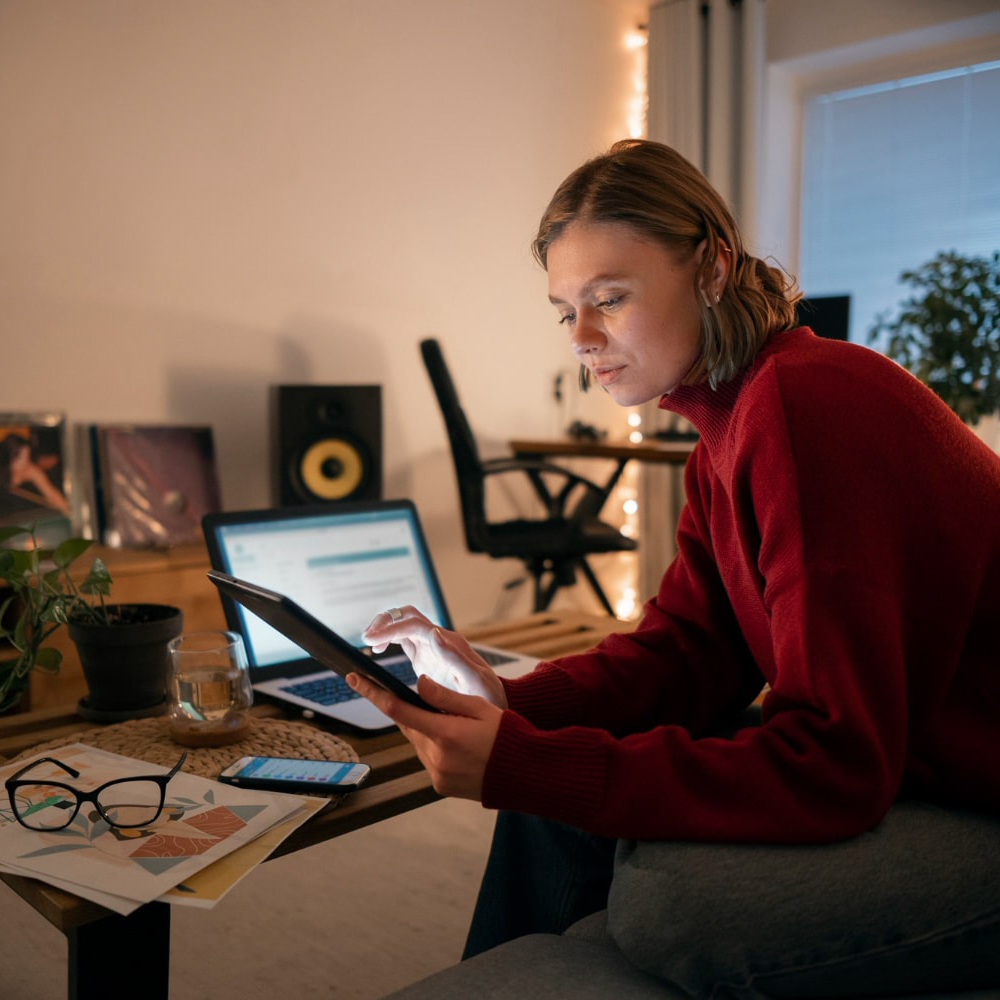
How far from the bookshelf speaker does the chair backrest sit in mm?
209

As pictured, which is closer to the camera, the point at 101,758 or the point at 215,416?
the point at 101,758

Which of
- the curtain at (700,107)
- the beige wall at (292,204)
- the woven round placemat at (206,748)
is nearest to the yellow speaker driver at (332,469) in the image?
the beige wall at (292,204)

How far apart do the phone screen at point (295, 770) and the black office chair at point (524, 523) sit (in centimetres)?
221

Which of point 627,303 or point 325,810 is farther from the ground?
point 627,303

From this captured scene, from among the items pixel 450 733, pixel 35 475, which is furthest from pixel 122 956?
pixel 35 475

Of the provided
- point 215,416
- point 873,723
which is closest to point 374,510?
point 873,723

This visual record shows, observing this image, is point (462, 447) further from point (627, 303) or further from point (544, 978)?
point (544, 978)

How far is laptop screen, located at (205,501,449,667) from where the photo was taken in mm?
1453

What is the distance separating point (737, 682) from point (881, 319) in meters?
3.00

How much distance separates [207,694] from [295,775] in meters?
0.16

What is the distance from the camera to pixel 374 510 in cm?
166

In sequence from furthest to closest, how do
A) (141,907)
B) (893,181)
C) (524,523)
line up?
(893,181)
(524,523)
(141,907)

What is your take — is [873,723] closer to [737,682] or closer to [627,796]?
[627,796]

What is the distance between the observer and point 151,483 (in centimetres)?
289
